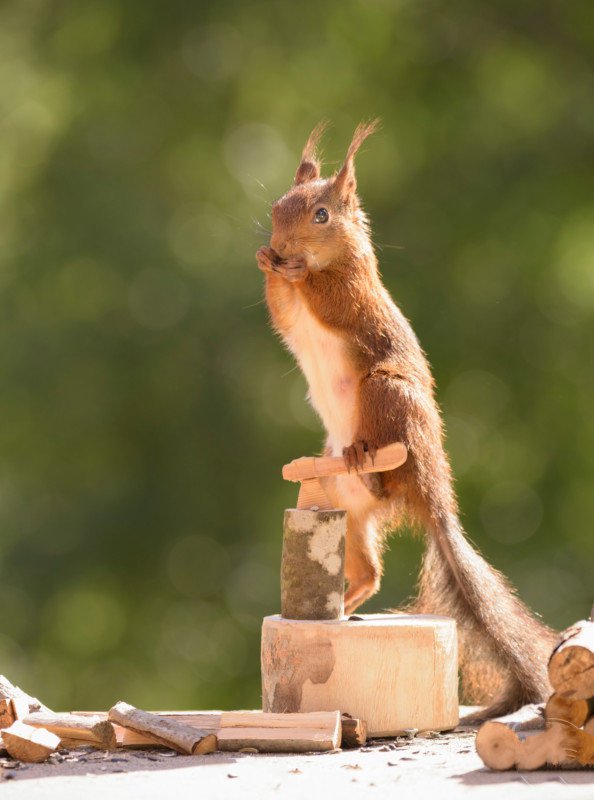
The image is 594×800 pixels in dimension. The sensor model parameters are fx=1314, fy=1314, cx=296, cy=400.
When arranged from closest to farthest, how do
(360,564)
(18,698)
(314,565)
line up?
(314,565)
(18,698)
(360,564)

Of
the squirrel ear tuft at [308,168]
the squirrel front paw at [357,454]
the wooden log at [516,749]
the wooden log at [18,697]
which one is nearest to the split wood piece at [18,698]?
the wooden log at [18,697]

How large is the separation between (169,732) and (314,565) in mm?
604

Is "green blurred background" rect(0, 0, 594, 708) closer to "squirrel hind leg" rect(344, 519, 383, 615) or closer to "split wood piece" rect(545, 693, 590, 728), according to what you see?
"squirrel hind leg" rect(344, 519, 383, 615)

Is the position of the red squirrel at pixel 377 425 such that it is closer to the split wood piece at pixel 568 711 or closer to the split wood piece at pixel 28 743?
the split wood piece at pixel 568 711

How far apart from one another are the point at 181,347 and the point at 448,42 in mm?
2785

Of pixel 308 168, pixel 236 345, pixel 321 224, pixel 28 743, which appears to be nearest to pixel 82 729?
pixel 28 743

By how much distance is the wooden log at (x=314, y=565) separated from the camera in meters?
3.54

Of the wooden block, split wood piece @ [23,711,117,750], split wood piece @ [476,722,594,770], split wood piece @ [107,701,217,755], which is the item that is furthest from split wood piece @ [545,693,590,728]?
split wood piece @ [23,711,117,750]

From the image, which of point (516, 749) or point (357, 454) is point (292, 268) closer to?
point (357, 454)

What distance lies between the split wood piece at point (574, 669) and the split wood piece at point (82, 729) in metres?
1.14

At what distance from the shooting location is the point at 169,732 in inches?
127

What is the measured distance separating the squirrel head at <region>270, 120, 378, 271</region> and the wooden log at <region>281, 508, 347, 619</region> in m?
0.76

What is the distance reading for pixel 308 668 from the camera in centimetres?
340

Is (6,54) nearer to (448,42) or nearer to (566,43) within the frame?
(448,42)
